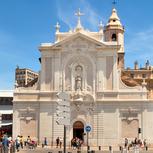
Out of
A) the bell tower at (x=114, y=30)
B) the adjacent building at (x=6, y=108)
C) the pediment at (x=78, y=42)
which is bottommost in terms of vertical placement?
the adjacent building at (x=6, y=108)

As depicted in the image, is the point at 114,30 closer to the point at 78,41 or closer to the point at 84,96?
the point at 78,41

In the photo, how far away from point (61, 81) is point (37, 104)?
437 centimetres

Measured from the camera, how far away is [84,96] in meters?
66.2

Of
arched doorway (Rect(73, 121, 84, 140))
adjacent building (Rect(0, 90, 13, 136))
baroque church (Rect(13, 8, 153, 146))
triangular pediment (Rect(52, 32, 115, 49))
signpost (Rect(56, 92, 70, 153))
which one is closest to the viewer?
signpost (Rect(56, 92, 70, 153))

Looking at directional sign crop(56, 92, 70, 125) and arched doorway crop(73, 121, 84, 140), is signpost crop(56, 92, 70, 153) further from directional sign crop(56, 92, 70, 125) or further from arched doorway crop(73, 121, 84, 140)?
arched doorway crop(73, 121, 84, 140)

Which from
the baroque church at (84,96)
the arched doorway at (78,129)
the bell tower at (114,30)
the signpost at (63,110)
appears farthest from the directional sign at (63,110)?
the bell tower at (114,30)

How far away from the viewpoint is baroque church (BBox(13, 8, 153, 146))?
2576 inches

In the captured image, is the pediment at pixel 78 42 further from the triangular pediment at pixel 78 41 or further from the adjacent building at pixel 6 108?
the adjacent building at pixel 6 108

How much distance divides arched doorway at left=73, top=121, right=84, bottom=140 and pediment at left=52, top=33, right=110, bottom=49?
10136mm

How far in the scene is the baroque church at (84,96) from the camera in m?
65.4

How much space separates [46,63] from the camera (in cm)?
6762

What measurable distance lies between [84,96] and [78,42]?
7.30m

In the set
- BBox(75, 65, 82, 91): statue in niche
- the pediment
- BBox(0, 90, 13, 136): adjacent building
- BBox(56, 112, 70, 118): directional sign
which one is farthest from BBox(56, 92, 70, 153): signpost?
BBox(0, 90, 13, 136): adjacent building

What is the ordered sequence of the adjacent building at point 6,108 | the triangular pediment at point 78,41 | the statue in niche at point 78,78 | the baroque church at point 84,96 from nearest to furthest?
the baroque church at point 84,96 → the statue in niche at point 78,78 → the triangular pediment at point 78,41 → the adjacent building at point 6,108
